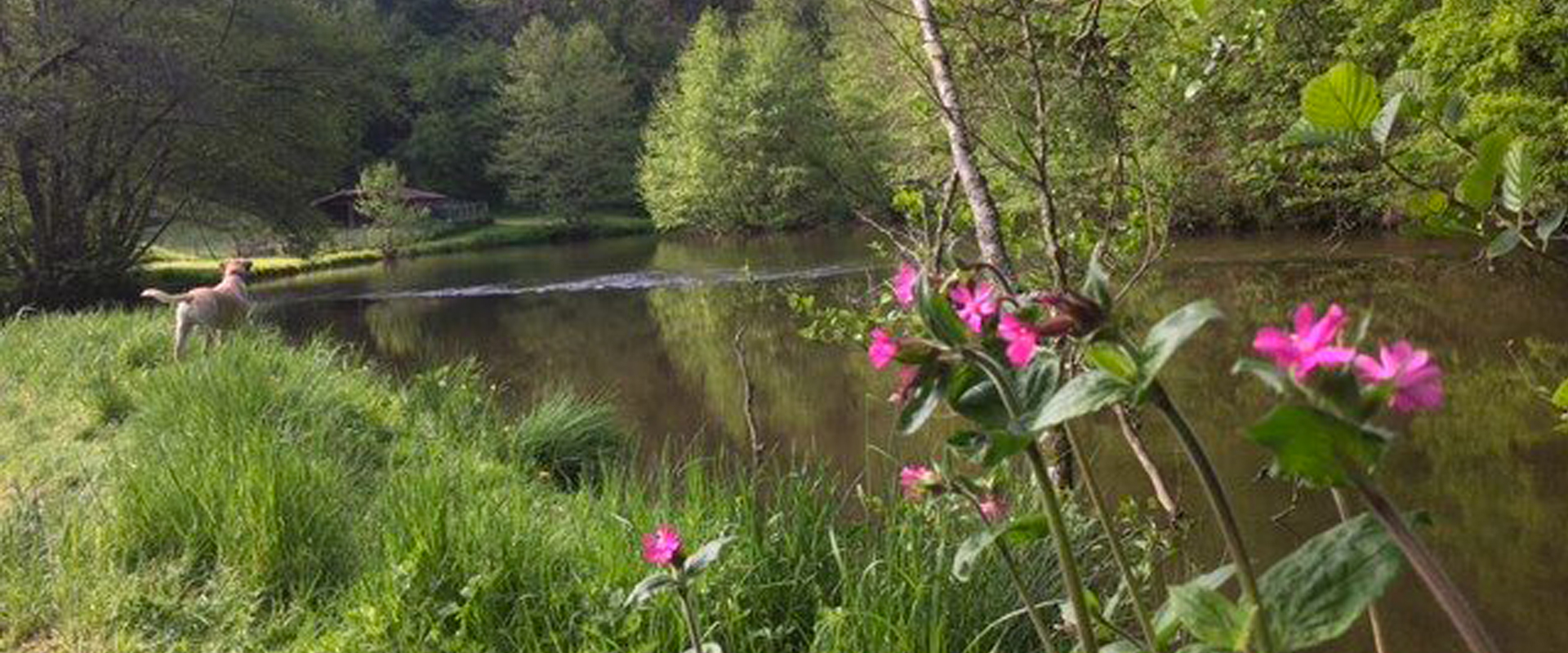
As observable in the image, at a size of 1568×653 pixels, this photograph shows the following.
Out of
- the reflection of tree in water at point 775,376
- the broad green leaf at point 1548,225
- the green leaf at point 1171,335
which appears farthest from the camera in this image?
the reflection of tree in water at point 775,376

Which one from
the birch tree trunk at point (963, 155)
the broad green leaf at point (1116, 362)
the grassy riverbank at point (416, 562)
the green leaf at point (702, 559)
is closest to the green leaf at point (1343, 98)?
the broad green leaf at point (1116, 362)

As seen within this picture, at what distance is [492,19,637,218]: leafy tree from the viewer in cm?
5369

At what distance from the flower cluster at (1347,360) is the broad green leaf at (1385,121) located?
0.59 m

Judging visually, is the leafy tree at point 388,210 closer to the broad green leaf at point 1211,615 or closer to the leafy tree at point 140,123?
the leafy tree at point 140,123

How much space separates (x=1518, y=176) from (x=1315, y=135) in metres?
0.23

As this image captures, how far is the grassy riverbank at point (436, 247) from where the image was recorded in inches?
1253

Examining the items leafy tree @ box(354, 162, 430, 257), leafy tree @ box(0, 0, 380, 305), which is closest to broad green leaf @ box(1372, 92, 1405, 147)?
leafy tree @ box(0, 0, 380, 305)

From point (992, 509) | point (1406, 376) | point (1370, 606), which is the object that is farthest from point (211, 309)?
point (1406, 376)

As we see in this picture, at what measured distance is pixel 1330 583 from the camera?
→ 2.71 feet

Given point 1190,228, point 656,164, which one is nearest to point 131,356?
Answer: point 1190,228

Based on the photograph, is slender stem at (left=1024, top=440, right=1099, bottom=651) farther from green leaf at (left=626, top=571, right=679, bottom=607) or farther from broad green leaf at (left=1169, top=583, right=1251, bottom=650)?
green leaf at (left=626, top=571, right=679, bottom=607)

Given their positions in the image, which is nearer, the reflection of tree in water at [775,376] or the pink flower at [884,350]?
the pink flower at [884,350]

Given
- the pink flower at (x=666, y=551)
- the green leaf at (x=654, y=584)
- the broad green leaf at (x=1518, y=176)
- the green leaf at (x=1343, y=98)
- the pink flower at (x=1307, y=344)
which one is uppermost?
the green leaf at (x=1343, y=98)

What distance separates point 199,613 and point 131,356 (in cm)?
689
